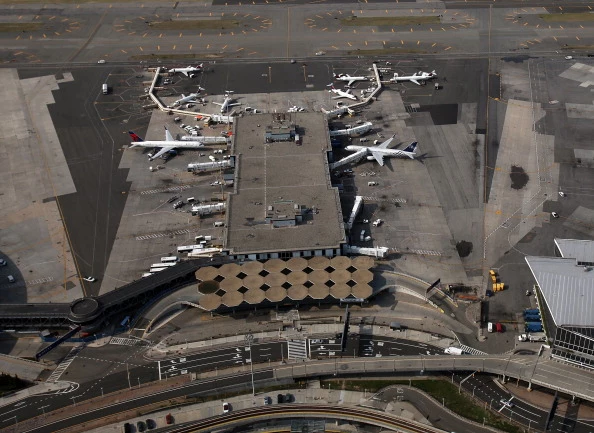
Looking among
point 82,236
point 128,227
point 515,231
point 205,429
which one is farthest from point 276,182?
point 205,429

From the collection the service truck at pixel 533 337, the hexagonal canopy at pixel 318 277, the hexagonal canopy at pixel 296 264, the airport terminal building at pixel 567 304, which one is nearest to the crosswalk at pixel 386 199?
the hexagonal canopy at pixel 296 264

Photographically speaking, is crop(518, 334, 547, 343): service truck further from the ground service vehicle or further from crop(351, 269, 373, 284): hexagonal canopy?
crop(351, 269, 373, 284): hexagonal canopy

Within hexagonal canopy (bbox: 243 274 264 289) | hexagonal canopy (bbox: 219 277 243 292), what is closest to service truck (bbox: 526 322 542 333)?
hexagonal canopy (bbox: 243 274 264 289)

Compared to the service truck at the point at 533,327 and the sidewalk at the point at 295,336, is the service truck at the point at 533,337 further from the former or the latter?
the sidewalk at the point at 295,336

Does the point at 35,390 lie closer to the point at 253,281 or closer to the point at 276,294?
the point at 253,281

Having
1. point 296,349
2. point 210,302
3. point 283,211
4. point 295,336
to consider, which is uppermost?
point 283,211

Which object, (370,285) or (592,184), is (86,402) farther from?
(592,184)

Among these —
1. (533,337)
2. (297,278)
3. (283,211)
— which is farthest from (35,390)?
(533,337)
